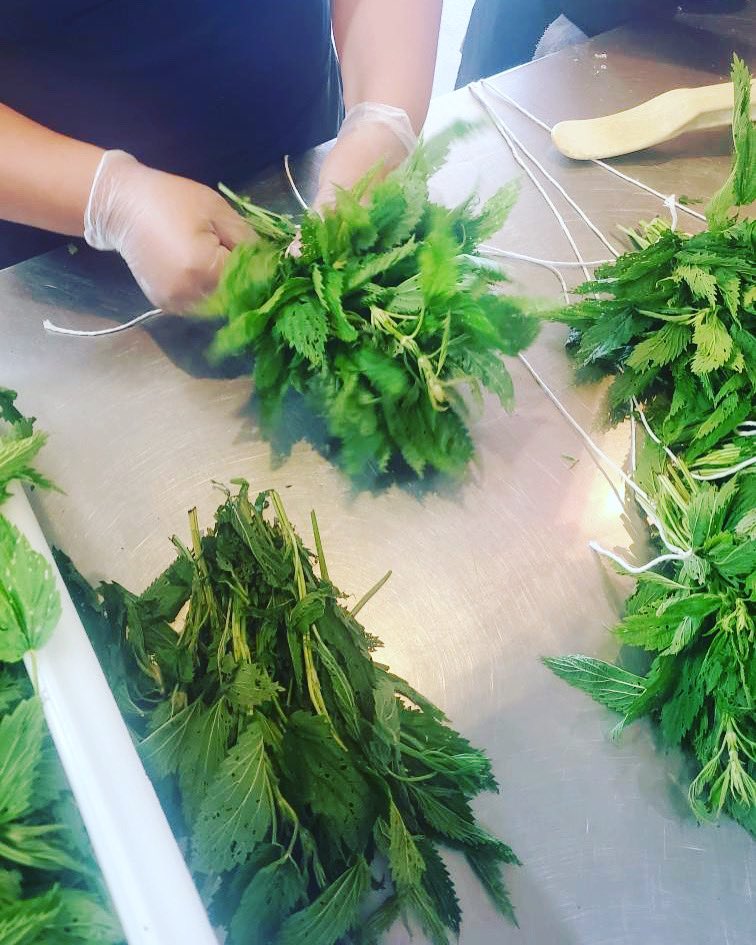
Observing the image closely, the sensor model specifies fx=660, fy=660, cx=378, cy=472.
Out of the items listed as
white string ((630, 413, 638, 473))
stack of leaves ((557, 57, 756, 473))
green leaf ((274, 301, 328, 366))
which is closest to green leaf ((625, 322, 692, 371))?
stack of leaves ((557, 57, 756, 473))

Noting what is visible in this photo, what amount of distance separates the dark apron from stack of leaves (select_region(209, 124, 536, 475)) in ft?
1.33

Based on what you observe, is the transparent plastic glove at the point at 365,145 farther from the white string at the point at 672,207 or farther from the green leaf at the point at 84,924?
the green leaf at the point at 84,924

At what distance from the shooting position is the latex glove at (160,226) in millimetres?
915

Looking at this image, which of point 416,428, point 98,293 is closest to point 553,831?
point 416,428

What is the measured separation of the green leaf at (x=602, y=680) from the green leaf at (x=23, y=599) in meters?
0.57

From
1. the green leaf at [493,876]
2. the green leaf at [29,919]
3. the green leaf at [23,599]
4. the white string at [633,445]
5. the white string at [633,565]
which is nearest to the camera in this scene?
the green leaf at [29,919]

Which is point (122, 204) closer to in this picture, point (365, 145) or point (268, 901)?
point (365, 145)

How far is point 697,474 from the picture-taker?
3.05ft

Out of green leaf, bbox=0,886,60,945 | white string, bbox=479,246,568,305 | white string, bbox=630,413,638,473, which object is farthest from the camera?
white string, bbox=479,246,568,305

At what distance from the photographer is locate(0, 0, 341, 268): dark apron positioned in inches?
37.0

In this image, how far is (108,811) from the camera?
0.52 meters

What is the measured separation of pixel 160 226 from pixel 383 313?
356mm

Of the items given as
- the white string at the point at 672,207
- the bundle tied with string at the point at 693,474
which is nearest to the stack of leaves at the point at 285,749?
the bundle tied with string at the point at 693,474

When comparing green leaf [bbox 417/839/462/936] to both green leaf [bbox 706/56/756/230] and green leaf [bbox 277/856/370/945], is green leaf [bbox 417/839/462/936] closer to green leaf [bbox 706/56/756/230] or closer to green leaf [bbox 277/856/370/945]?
green leaf [bbox 277/856/370/945]
